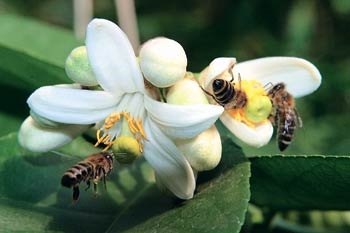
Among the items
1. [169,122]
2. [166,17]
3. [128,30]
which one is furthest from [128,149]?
Answer: [166,17]

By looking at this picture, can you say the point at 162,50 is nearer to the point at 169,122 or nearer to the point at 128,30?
the point at 169,122

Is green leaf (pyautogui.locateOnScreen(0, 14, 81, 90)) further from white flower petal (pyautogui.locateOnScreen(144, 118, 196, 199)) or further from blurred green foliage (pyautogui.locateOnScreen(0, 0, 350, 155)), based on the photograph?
blurred green foliage (pyautogui.locateOnScreen(0, 0, 350, 155))

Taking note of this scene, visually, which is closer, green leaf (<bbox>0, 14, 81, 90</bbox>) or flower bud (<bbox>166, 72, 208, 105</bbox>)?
flower bud (<bbox>166, 72, 208, 105</bbox>)

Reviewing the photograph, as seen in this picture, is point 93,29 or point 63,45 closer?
point 93,29

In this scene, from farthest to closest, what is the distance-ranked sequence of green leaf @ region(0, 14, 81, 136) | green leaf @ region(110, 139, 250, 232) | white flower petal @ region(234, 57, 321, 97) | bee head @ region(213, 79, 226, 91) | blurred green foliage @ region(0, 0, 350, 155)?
1. blurred green foliage @ region(0, 0, 350, 155)
2. green leaf @ region(0, 14, 81, 136)
3. white flower petal @ region(234, 57, 321, 97)
4. bee head @ region(213, 79, 226, 91)
5. green leaf @ region(110, 139, 250, 232)

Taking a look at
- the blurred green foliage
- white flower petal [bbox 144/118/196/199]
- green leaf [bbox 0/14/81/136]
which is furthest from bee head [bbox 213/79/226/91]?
the blurred green foliage
